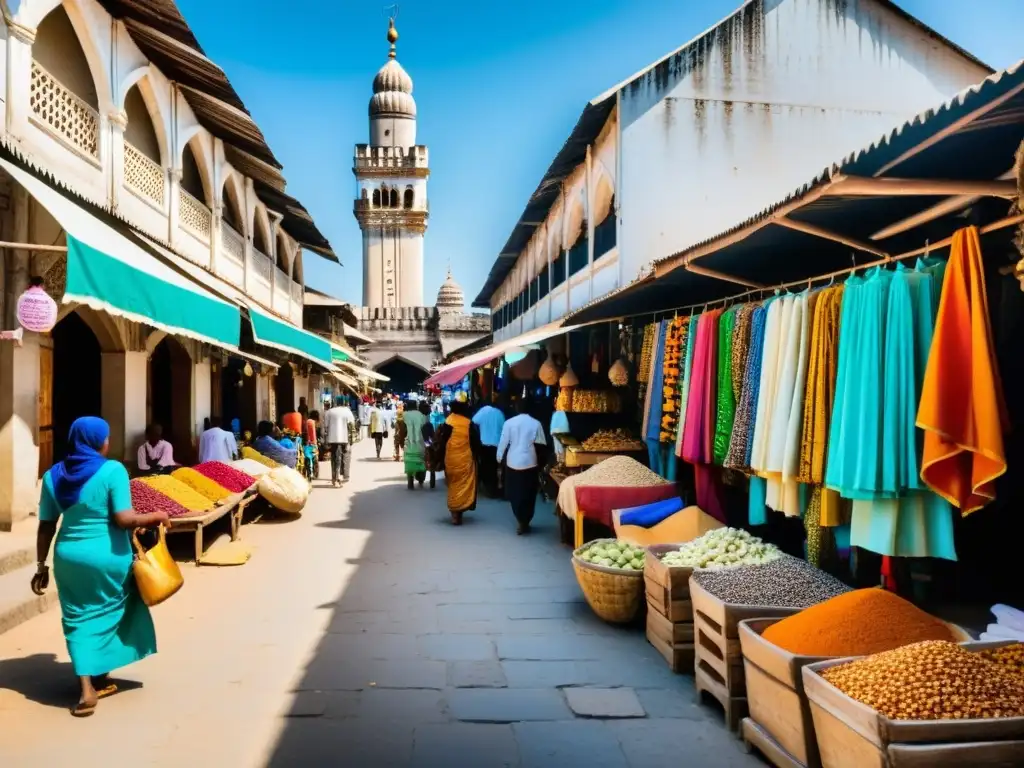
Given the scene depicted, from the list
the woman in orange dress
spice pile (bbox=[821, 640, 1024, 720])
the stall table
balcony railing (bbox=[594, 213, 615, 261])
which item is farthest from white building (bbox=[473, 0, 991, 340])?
spice pile (bbox=[821, 640, 1024, 720])

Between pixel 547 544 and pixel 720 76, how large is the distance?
24.0 feet

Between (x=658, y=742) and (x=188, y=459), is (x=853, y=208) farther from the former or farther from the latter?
(x=188, y=459)

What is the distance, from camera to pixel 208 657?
4871 mm

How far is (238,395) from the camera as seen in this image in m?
17.3

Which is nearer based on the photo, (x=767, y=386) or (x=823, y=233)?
(x=823, y=233)

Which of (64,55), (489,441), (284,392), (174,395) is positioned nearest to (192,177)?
(174,395)

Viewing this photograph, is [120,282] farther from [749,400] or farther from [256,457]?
[256,457]

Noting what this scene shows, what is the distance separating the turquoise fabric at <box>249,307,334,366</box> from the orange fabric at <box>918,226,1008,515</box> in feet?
22.6

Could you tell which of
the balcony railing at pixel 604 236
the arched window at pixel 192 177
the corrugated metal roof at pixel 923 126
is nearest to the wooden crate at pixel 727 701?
the corrugated metal roof at pixel 923 126

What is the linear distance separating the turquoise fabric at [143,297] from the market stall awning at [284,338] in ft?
3.91

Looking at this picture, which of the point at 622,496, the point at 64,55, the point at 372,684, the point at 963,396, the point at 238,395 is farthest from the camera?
the point at 238,395

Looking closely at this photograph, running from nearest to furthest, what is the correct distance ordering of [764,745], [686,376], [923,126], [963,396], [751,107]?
[923,126] < [963,396] < [764,745] < [686,376] < [751,107]

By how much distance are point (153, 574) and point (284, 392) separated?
17.9 m

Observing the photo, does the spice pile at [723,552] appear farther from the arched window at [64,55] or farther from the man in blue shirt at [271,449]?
the man in blue shirt at [271,449]
